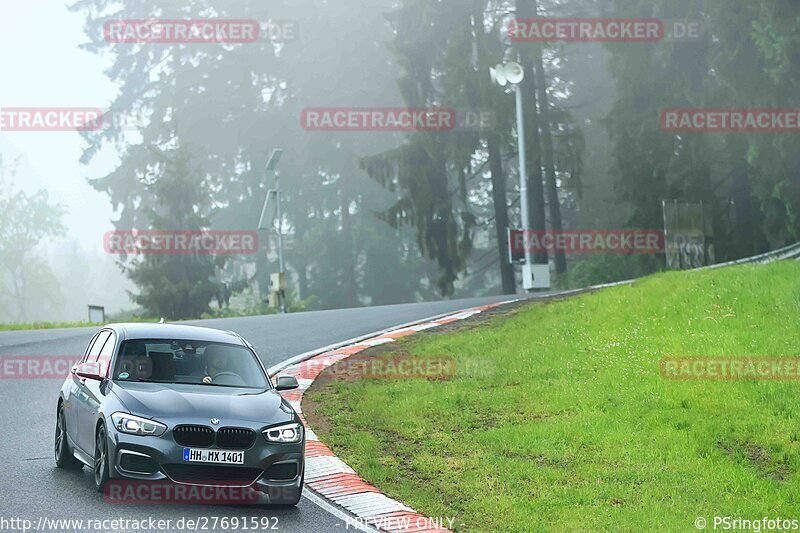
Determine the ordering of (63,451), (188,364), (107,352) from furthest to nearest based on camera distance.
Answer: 1. (63,451)
2. (107,352)
3. (188,364)

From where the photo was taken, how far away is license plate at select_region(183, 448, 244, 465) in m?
9.44

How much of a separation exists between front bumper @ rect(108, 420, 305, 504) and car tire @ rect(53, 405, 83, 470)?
1.99m

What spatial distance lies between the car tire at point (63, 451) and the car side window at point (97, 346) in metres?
0.61

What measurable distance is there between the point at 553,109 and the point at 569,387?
3511 cm

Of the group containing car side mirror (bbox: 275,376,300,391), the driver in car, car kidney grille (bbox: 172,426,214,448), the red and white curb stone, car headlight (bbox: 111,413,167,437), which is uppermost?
the driver in car

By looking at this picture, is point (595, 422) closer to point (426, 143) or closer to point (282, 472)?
point (282, 472)

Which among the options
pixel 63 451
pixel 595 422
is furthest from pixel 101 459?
pixel 595 422

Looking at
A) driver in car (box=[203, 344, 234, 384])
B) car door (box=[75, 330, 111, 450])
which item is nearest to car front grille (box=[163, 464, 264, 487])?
car door (box=[75, 330, 111, 450])

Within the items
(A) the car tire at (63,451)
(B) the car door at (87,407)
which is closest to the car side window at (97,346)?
(B) the car door at (87,407)

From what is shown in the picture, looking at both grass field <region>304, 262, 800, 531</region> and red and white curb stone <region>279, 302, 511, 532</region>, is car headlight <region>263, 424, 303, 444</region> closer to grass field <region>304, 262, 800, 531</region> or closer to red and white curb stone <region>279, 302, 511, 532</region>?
red and white curb stone <region>279, 302, 511, 532</region>

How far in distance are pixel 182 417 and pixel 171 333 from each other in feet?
6.27

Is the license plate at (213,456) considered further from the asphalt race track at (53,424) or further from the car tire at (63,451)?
the car tire at (63,451)

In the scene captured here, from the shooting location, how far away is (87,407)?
10.7 meters

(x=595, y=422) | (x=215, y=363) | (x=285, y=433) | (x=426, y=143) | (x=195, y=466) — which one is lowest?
(x=595, y=422)
